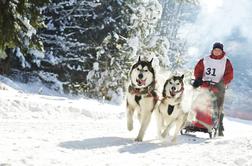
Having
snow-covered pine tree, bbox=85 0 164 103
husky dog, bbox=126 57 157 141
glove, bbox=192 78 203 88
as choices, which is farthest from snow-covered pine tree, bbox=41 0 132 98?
husky dog, bbox=126 57 157 141

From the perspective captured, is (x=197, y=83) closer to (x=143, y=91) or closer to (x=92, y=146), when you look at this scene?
(x=143, y=91)

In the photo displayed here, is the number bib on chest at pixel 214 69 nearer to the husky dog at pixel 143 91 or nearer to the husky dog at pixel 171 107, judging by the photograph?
the husky dog at pixel 171 107

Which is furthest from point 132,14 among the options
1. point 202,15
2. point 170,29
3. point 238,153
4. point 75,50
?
point 202,15

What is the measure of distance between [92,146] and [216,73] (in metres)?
4.07

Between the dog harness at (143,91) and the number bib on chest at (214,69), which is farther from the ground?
the number bib on chest at (214,69)

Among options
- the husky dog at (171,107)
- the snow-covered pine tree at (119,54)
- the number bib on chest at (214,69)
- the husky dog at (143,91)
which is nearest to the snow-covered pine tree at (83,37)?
the snow-covered pine tree at (119,54)

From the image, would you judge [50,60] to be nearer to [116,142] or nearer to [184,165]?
[116,142]

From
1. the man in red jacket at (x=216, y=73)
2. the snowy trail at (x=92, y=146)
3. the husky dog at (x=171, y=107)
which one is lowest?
the snowy trail at (x=92, y=146)

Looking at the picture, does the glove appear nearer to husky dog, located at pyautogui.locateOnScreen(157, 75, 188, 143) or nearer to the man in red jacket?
the man in red jacket

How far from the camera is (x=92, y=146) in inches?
275

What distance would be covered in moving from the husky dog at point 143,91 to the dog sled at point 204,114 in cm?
172

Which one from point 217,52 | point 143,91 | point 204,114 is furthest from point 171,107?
point 217,52

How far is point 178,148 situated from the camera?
25.0ft

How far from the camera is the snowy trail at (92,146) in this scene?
19.2ft
